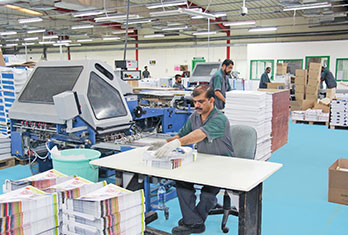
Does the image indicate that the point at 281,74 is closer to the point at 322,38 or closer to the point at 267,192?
the point at 322,38

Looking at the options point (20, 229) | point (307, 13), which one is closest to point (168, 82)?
point (307, 13)

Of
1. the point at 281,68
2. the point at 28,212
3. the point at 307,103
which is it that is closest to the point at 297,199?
the point at 28,212

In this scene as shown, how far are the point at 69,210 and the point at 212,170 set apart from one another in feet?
3.60

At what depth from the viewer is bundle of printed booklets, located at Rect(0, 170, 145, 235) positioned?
170cm

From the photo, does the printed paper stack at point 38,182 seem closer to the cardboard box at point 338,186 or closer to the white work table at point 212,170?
the white work table at point 212,170

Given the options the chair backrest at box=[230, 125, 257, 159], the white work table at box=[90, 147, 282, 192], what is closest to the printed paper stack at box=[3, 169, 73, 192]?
the white work table at box=[90, 147, 282, 192]

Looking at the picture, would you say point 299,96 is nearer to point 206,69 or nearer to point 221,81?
point 206,69

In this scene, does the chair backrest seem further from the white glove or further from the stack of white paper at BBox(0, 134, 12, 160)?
the stack of white paper at BBox(0, 134, 12, 160)

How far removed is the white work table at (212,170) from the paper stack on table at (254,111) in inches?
90.7

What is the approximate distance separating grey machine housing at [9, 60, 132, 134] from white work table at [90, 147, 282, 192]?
4.00ft

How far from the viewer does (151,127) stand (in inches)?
222

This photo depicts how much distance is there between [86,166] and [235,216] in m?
1.67

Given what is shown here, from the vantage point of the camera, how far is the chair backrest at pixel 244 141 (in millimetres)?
3088

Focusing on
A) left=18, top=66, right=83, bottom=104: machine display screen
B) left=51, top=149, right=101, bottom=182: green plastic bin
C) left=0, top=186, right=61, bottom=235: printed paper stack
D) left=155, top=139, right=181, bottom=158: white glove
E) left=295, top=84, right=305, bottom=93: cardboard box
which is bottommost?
left=51, top=149, right=101, bottom=182: green plastic bin
